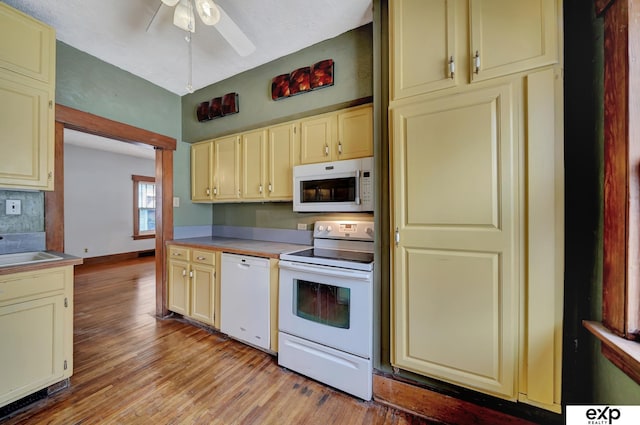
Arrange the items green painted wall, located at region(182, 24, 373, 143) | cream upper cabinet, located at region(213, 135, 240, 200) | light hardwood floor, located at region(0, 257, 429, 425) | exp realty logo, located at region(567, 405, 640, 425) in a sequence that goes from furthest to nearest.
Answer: cream upper cabinet, located at region(213, 135, 240, 200)
green painted wall, located at region(182, 24, 373, 143)
light hardwood floor, located at region(0, 257, 429, 425)
exp realty logo, located at region(567, 405, 640, 425)

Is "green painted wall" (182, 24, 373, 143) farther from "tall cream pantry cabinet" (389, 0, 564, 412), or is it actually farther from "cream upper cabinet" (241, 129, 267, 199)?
"tall cream pantry cabinet" (389, 0, 564, 412)

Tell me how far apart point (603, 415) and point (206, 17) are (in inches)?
105

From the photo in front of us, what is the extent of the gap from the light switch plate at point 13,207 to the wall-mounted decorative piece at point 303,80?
6.89ft

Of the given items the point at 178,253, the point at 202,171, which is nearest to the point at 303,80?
the point at 202,171

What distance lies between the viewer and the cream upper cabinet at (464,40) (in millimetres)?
1190

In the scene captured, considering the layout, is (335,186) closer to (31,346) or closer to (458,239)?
(458,239)

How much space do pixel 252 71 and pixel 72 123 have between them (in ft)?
5.33

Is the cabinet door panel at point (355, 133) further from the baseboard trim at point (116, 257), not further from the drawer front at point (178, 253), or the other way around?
the baseboard trim at point (116, 257)

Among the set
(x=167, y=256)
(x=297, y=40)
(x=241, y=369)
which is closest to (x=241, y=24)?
(x=297, y=40)

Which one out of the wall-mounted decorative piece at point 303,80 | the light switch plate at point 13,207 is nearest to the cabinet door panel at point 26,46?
the light switch plate at point 13,207

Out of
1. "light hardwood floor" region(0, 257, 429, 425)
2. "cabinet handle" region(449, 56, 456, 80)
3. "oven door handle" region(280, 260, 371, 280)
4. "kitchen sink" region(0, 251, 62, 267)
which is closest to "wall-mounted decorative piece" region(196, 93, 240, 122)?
"oven door handle" region(280, 260, 371, 280)

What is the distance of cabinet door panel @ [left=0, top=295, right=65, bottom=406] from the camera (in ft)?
4.75

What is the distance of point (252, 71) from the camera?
2504 millimetres

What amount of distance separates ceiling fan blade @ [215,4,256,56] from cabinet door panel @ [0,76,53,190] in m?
1.36
